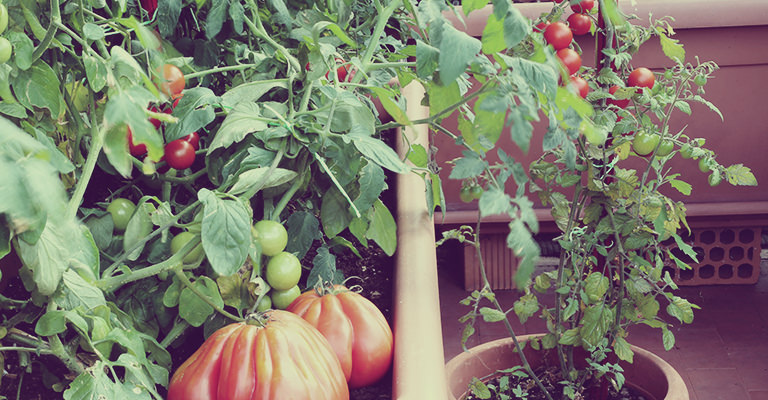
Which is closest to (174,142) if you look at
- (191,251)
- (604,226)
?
(191,251)

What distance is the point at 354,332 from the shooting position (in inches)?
28.3

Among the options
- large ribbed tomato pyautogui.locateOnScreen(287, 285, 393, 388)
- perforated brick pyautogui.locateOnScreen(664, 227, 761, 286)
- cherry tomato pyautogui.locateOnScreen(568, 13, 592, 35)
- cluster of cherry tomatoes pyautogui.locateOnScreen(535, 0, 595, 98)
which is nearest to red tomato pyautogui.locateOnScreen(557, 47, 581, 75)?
cluster of cherry tomatoes pyautogui.locateOnScreen(535, 0, 595, 98)

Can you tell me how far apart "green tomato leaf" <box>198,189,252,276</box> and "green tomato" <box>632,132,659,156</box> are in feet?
1.99

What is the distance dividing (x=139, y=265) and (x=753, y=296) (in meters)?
1.87

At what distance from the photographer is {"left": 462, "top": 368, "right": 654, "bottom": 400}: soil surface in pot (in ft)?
3.58

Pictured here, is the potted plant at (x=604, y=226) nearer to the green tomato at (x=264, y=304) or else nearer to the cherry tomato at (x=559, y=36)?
the cherry tomato at (x=559, y=36)

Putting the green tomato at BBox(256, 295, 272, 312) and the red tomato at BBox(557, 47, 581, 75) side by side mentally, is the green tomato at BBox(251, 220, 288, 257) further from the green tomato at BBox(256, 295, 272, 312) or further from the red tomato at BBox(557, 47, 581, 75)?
the red tomato at BBox(557, 47, 581, 75)

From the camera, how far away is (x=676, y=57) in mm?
976

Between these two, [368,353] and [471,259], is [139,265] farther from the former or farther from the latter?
[471,259]

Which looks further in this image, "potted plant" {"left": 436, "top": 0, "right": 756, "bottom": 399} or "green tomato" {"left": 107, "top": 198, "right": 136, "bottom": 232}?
"potted plant" {"left": 436, "top": 0, "right": 756, "bottom": 399}

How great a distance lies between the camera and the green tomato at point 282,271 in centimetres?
71

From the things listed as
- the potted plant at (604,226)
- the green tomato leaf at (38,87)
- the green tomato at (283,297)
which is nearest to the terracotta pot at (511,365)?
the potted plant at (604,226)

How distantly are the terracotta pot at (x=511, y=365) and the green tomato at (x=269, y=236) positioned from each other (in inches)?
18.8

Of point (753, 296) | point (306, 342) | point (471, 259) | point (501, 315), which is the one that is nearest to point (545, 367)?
point (501, 315)
